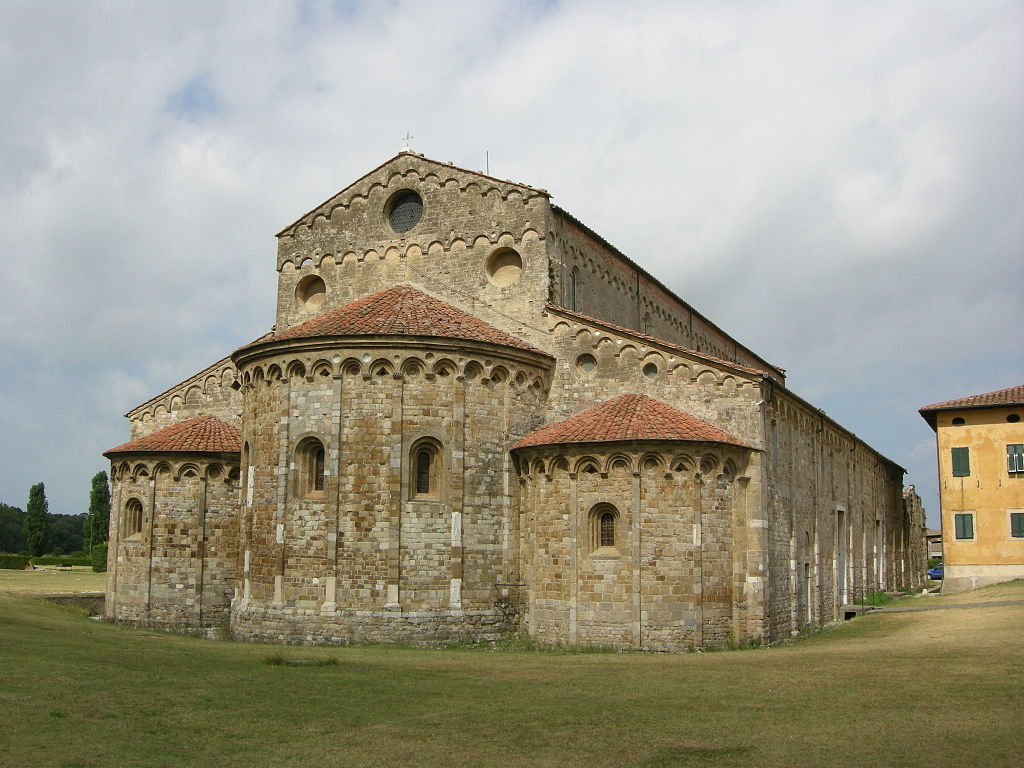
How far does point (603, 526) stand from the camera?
69.7ft

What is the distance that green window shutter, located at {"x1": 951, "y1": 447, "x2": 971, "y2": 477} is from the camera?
38.8m

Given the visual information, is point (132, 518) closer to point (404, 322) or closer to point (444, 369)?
point (404, 322)

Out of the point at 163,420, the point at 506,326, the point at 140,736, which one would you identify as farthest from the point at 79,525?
the point at 140,736

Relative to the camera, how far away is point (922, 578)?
52781 mm

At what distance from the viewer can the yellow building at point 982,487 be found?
124 ft

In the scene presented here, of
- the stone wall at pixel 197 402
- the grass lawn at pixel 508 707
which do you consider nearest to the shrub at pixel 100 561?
the stone wall at pixel 197 402

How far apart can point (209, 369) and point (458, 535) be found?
11477 mm

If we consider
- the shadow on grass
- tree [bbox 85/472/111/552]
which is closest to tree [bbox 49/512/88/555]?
tree [bbox 85/472/111/552]

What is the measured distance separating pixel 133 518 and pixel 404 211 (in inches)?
461

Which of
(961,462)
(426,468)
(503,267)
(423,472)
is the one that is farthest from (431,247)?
(961,462)

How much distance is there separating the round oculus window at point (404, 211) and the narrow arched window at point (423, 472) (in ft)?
25.6

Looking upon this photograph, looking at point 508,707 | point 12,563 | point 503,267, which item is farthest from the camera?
point 12,563

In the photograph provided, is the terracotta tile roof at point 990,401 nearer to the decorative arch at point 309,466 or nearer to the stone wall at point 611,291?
the stone wall at point 611,291

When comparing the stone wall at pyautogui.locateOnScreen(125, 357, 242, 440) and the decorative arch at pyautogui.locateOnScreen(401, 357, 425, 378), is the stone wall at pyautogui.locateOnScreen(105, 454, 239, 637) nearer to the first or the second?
the stone wall at pyautogui.locateOnScreen(125, 357, 242, 440)
